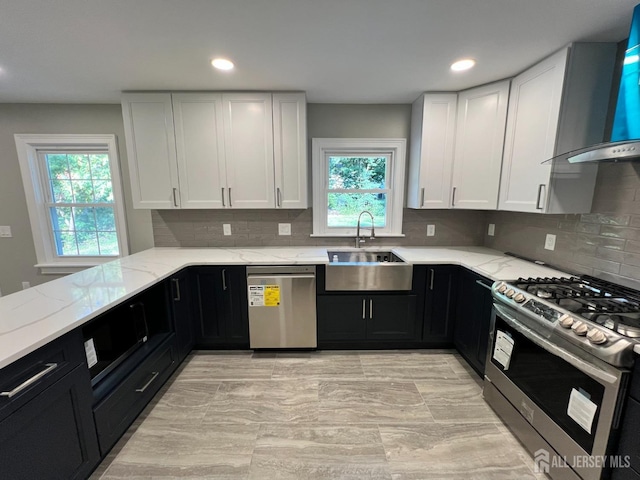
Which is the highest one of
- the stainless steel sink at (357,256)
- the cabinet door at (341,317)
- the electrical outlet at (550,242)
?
the electrical outlet at (550,242)

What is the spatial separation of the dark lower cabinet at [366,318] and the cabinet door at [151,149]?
184 centimetres

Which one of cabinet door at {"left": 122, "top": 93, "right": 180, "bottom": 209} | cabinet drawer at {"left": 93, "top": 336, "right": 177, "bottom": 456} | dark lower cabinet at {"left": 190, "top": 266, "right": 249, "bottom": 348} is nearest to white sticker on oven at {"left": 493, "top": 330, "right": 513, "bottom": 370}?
dark lower cabinet at {"left": 190, "top": 266, "right": 249, "bottom": 348}

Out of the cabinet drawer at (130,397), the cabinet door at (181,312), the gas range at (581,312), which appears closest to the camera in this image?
the gas range at (581,312)

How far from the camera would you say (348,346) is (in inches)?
96.8

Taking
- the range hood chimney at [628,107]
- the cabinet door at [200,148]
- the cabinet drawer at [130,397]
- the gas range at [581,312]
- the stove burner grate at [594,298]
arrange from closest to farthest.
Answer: the gas range at [581,312] → the stove burner grate at [594,298] → the range hood chimney at [628,107] → the cabinet drawer at [130,397] → the cabinet door at [200,148]

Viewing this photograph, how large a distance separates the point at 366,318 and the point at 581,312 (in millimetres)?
1469

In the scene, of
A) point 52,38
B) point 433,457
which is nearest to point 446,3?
point 52,38

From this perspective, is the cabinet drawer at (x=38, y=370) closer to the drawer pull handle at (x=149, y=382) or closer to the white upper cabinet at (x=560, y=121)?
the drawer pull handle at (x=149, y=382)

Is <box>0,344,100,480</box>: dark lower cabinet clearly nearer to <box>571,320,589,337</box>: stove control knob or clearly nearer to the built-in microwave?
the built-in microwave

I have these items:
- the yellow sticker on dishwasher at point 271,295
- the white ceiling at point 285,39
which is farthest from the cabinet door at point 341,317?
the white ceiling at point 285,39

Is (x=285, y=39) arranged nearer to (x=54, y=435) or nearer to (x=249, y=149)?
(x=249, y=149)

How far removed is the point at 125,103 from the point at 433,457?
362cm

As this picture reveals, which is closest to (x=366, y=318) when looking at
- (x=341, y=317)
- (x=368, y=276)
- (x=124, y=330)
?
(x=341, y=317)

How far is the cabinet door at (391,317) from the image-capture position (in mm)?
2350
